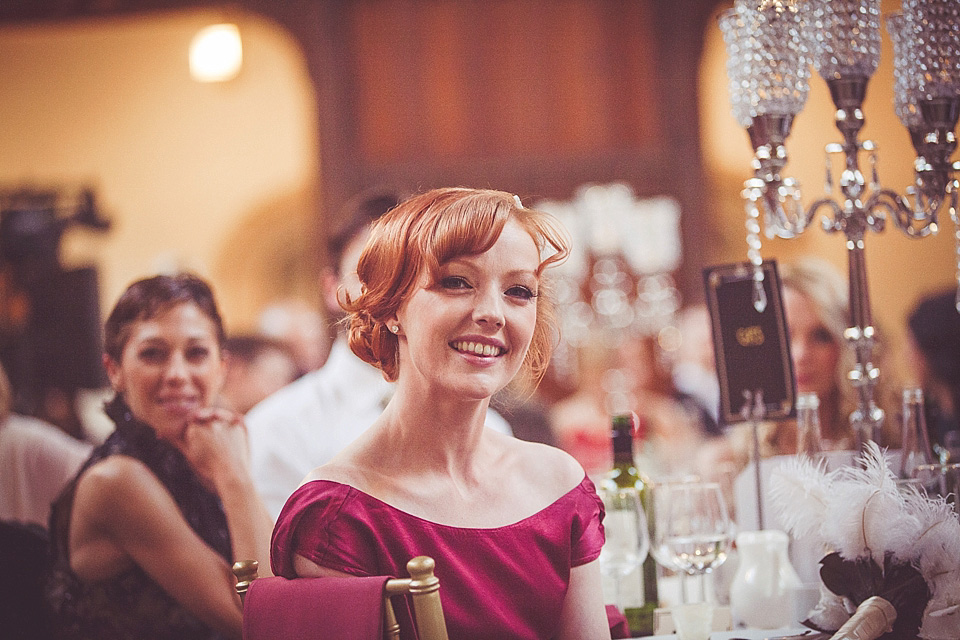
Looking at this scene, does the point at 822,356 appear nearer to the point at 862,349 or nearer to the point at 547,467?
the point at 862,349

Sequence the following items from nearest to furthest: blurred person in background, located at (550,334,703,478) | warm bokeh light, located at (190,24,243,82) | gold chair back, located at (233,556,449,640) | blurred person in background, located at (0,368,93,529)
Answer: gold chair back, located at (233,556,449,640)
blurred person in background, located at (0,368,93,529)
blurred person in background, located at (550,334,703,478)
warm bokeh light, located at (190,24,243,82)

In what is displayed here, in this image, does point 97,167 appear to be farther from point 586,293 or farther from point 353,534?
point 353,534

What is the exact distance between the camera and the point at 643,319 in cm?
644

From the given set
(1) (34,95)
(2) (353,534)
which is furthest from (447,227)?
(1) (34,95)

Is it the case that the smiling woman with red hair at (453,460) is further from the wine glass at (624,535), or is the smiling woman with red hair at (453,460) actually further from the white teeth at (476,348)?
the wine glass at (624,535)

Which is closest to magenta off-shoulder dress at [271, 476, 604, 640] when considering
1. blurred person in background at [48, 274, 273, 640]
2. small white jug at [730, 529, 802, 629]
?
small white jug at [730, 529, 802, 629]

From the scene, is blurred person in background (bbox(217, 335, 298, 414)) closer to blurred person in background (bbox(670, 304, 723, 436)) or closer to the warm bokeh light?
blurred person in background (bbox(670, 304, 723, 436))

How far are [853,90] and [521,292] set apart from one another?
70 centimetres

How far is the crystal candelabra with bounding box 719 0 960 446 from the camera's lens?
1.57m

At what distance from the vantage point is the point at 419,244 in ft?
4.17

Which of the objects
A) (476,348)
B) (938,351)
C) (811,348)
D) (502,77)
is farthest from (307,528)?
(502,77)

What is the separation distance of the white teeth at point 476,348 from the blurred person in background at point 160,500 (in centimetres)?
60

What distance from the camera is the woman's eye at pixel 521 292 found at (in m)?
1.31

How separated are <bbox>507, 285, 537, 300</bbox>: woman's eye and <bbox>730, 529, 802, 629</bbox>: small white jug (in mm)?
582
